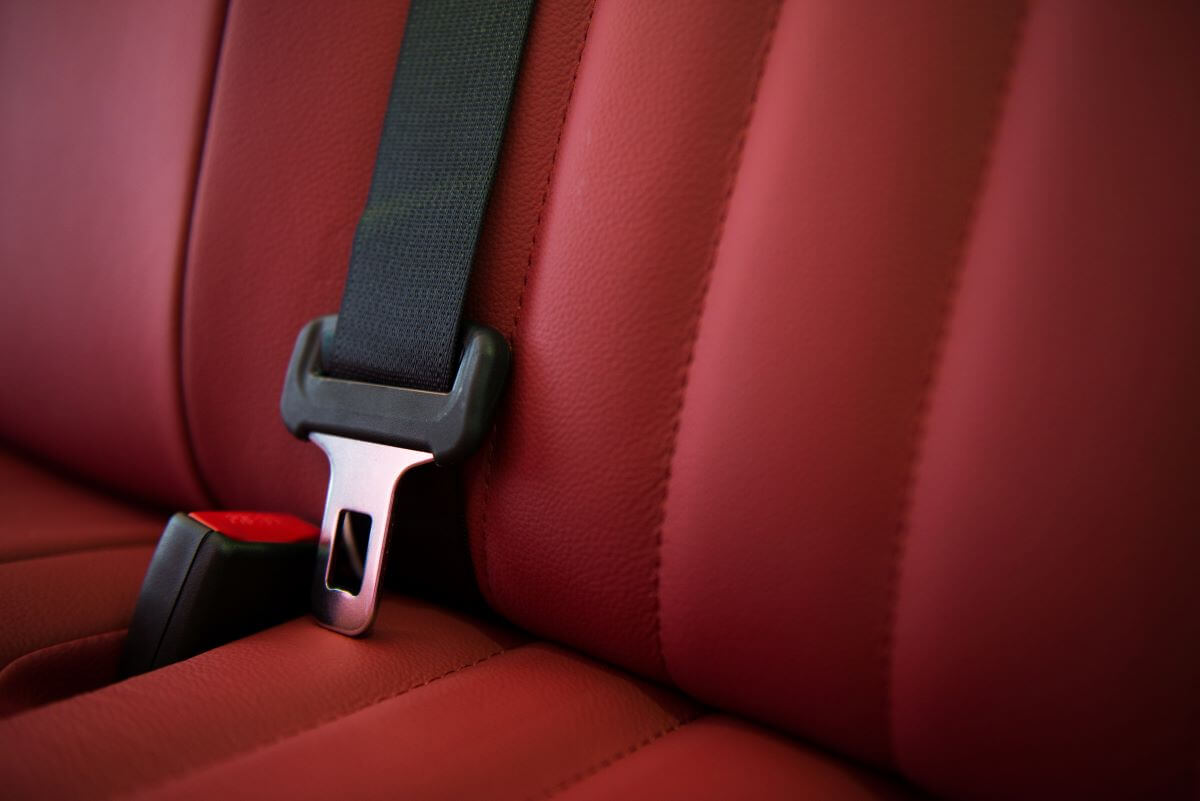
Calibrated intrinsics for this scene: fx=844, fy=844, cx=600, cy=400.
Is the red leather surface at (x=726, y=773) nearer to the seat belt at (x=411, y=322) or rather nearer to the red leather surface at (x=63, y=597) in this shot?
the seat belt at (x=411, y=322)

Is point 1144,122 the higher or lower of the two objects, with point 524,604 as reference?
higher

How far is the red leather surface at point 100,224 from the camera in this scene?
28.6 inches

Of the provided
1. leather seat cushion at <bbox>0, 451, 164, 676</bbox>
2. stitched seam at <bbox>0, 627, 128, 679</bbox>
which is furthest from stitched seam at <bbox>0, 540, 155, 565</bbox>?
stitched seam at <bbox>0, 627, 128, 679</bbox>

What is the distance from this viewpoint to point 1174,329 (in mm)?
396

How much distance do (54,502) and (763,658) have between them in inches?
26.4

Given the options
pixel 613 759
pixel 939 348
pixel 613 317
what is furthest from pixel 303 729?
pixel 939 348

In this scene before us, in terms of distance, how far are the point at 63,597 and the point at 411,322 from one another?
0.32m

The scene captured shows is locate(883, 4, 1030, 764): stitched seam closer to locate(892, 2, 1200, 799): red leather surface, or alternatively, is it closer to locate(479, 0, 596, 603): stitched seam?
locate(892, 2, 1200, 799): red leather surface

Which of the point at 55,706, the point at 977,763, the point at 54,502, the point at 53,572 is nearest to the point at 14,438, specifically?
the point at 54,502

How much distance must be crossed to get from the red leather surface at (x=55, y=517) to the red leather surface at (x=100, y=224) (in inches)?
1.1

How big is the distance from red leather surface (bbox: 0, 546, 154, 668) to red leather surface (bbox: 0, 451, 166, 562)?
0.9 inches

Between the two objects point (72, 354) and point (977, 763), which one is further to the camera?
point (72, 354)

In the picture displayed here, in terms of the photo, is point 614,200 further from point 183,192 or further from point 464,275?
point 183,192

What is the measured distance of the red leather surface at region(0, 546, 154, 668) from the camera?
1.90ft
